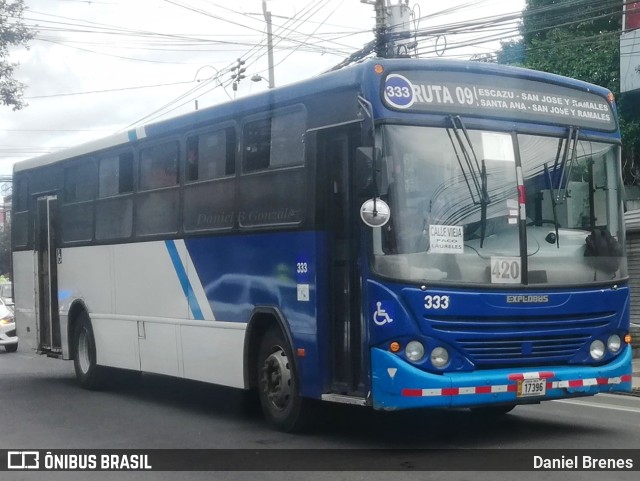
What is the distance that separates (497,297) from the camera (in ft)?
29.0

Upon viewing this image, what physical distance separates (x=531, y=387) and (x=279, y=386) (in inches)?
98.3

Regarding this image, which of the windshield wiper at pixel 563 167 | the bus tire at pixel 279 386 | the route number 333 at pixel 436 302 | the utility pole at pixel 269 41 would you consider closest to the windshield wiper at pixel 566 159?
the windshield wiper at pixel 563 167

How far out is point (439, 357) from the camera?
866 centimetres

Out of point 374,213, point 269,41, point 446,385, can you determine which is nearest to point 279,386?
point 446,385

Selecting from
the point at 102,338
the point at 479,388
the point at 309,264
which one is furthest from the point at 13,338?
the point at 479,388

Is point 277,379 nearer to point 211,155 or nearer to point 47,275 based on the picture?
point 211,155

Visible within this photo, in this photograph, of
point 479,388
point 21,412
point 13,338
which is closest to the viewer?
point 479,388

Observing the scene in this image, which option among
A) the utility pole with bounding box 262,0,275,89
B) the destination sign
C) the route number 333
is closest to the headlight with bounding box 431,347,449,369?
the route number 333

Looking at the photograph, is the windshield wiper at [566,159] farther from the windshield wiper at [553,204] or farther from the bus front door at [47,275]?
the bus front door at [47,275]

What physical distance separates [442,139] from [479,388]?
7.03ft

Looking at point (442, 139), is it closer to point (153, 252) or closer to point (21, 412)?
point (153, 252)

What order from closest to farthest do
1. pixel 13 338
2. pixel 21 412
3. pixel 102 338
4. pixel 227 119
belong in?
pixel 227 119 < pixel 21 412 < pixel 102 338 < pixel 13 338

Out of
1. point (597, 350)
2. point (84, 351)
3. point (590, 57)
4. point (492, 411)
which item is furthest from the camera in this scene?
point (590, 57)

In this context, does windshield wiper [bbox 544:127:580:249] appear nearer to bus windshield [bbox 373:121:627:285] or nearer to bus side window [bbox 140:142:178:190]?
bus windshield [bbox 373:121:627:285]
